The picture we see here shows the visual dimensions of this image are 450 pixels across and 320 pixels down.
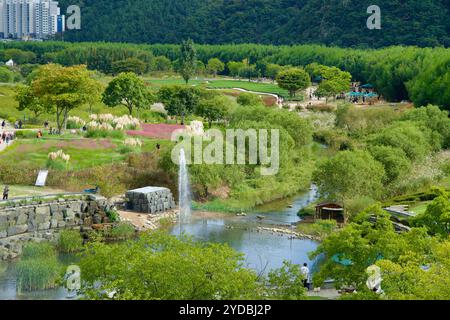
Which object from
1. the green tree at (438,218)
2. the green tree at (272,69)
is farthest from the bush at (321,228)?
the green tree at (272,69)

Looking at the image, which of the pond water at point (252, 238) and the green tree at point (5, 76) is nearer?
the pond water at point (252, 238)

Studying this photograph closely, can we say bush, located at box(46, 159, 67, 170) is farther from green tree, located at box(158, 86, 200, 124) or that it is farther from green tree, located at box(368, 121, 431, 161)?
green tree, located at box(158, 86, 200, 124)

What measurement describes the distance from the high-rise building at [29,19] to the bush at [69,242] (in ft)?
433

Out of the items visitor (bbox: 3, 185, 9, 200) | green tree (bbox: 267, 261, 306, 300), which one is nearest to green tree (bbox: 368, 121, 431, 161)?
visitor (bbox: 3, 185, 9, 200)

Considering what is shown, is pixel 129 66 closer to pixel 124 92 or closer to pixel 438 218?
pixel 124 92

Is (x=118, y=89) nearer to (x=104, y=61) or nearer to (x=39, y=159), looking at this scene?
(x=39, y=159)

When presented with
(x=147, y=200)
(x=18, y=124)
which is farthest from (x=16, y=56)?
(x=147, y=200)

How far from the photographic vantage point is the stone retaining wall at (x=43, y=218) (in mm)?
37219

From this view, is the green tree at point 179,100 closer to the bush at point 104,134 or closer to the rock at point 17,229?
the bush at point 104,134

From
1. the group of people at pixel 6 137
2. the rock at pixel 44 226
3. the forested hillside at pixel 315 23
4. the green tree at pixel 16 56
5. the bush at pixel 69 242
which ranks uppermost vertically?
the forested hillside at pixel 315 23

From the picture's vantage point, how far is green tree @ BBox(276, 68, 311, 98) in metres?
104

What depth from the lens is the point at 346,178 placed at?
42938 mm
